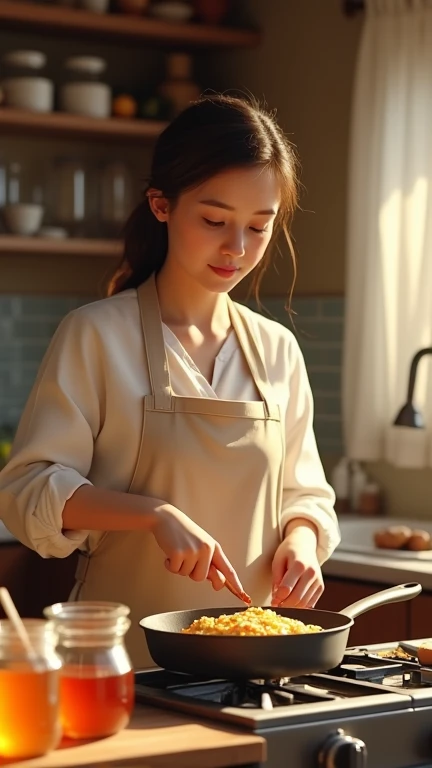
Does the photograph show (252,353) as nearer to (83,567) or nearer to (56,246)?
(83,567)

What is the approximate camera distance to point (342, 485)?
4223 millimetres

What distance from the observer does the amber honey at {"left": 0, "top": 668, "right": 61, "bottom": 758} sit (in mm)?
1353

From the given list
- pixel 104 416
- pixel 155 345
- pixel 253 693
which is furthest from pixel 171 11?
pixel 253 693

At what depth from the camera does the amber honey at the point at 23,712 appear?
1353mm

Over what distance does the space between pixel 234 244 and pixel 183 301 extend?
25 cm

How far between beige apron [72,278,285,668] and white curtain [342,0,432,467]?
1.67 meters

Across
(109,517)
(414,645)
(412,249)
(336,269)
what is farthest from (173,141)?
(336,269)

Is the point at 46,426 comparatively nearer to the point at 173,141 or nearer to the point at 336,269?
the point at 173,141

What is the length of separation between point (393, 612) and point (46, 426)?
131 cm

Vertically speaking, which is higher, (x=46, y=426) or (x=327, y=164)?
(x=327, y=164)

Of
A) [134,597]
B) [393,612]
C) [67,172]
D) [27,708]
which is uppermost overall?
[67,172]

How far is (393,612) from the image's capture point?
318 cm

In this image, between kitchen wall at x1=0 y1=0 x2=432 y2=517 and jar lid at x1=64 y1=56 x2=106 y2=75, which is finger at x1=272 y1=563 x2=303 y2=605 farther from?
jar lid at x1=64 y1=56 x2=106 y2=75

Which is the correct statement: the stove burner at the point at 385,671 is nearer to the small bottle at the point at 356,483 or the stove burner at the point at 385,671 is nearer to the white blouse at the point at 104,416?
the white blouse at the point at 104,416
